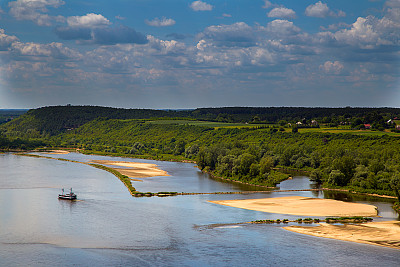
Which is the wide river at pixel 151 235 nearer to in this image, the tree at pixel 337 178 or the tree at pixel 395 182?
the tree at pixel 395 182

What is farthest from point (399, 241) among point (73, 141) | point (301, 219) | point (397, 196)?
point (73, 141)

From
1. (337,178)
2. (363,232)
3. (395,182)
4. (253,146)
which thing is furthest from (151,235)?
(253,146)

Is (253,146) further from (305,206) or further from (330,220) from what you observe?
(330,220)

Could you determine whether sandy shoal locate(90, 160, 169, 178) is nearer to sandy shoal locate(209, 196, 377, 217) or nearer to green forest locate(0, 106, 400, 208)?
green forest locate(0, 106, 400, 208)

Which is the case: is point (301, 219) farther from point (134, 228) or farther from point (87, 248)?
point (87, 248)

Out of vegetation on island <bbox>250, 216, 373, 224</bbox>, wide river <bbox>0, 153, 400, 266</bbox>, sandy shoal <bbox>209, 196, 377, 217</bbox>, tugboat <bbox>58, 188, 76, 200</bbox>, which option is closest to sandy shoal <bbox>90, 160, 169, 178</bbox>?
wide river <bbox>0, 153, 400, 266</bbox>

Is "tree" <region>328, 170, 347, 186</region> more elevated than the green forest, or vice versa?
the green forest

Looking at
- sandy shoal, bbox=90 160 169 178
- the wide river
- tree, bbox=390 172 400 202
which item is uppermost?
tree, bbox=390 172 400 202
